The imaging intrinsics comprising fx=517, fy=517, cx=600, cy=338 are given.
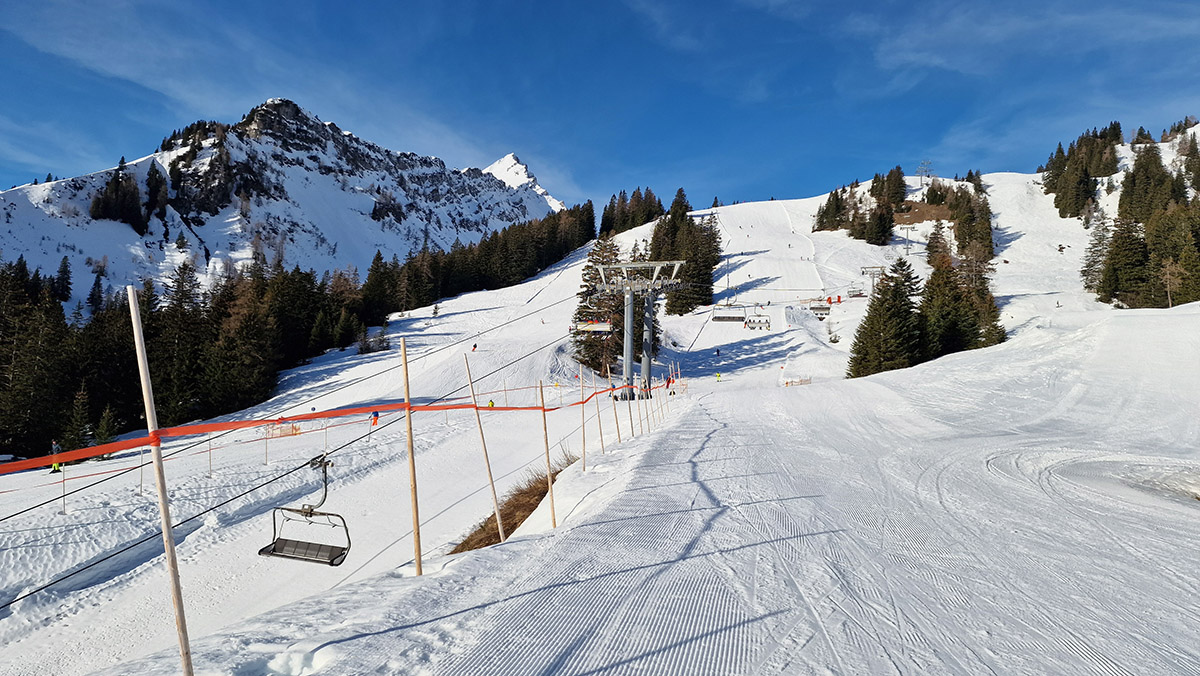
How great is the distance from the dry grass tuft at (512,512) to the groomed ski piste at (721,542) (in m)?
0.72

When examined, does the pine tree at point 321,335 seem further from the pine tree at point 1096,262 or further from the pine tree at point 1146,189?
the pine tree at point 1146,189

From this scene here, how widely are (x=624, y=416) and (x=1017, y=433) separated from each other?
12793 millimetres

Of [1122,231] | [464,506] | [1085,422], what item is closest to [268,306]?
[464,506]

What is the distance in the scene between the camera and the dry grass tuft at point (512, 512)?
977 cm

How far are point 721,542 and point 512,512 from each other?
246 inches

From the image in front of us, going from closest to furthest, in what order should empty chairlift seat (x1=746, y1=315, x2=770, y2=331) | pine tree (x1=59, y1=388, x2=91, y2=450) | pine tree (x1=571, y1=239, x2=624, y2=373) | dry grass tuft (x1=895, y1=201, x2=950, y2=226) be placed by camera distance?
pine tree (x1=59, y1=388, x2=91, y2=450) < pine tree (x1=571, y1=239, x2=624, y2=373) < empty chairlift seat (x1=746, y1=315, x2=770, y2=331) < dry grass tuft (x1=895, y1=201, x2=950, y2=226)

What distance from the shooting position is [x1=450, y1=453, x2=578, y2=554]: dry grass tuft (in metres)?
9.77

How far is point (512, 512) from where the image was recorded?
1095cm

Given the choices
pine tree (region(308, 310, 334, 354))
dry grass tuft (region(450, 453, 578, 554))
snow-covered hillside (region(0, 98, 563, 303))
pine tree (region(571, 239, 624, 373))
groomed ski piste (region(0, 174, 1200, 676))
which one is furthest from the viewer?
snow-covered hillside (region(0, 98, 563, 303))

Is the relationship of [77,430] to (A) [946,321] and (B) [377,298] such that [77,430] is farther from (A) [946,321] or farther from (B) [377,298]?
(A) [946,321]

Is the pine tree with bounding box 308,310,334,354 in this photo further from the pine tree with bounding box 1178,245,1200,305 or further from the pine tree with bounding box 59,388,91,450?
the pine tree with bounding box 1178,245,1200,305

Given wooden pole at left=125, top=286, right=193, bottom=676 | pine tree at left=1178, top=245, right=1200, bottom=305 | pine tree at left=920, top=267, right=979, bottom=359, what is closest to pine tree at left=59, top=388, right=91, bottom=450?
wooden pole at left=125, top=286, right=193, bottom=676

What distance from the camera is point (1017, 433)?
14.2 m

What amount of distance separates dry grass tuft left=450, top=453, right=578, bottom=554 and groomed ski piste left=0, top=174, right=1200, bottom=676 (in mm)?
724
